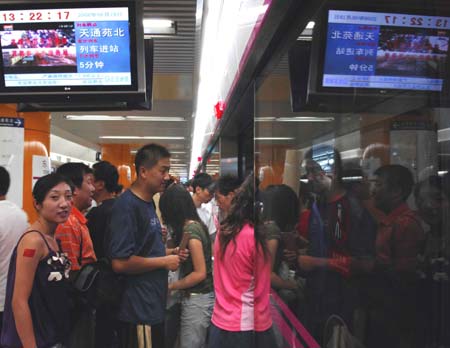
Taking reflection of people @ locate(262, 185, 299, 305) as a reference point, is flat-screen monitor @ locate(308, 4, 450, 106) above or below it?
above

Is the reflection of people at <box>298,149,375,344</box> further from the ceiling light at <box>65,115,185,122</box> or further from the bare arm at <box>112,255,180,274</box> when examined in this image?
the ceiling light at <box>65,115,185,122</box>

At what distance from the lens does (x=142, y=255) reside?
237 cm

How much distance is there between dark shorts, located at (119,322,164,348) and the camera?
2381mm

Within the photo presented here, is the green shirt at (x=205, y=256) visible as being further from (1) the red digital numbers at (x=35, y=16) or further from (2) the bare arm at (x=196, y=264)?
(1) the red digital numbers at (x=35, y=16)

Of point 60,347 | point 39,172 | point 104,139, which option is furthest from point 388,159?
point 104,139

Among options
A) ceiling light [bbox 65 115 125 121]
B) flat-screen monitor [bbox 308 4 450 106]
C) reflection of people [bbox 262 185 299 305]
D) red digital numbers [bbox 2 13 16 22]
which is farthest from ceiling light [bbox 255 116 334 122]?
ceiling light [bbox 65 115 125 121]

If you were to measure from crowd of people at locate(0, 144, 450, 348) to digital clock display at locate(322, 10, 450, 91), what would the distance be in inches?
8.6

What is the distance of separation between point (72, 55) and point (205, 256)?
5.00 ft

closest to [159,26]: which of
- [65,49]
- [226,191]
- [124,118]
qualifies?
[65,49]

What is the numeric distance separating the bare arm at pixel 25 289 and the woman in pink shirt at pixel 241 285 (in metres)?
0.96

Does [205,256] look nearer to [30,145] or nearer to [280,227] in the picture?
[280,227]

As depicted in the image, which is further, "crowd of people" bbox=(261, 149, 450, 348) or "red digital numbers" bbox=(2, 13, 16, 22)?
"red digital numbers" bbox=(2, 13, 16, 22)

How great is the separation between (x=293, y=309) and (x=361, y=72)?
126cm

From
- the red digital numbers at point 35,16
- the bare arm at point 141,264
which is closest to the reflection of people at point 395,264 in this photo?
the bare arm at point 141,264
